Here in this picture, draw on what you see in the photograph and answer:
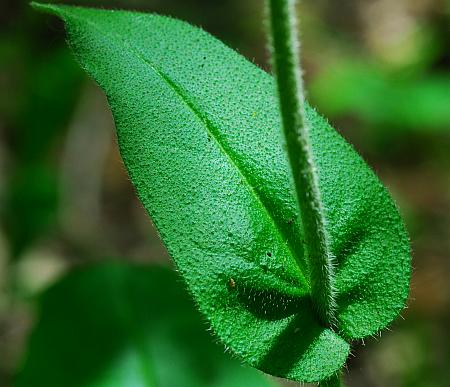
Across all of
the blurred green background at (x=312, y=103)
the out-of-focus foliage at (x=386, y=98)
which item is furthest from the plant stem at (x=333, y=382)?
the out-of-focus foliage at (x=386, y=98)

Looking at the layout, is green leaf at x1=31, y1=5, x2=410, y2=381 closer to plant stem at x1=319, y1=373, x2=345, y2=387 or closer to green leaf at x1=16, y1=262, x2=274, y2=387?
plant stem at x1=319, y1=373, x2=345, y2=387

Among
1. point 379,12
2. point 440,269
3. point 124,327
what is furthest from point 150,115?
point 379,12

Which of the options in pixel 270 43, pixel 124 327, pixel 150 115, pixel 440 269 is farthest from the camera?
pixel 440 269

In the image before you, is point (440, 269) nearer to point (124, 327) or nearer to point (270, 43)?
point (124, 327)

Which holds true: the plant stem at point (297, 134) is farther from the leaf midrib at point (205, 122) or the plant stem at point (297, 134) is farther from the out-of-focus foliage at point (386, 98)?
the out-of-focus foliage at point (386, 98)

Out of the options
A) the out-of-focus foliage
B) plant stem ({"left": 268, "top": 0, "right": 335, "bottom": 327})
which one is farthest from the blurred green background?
plant stem ({"left": 268, "top": 0, "right": 335, "bottom": 327})
